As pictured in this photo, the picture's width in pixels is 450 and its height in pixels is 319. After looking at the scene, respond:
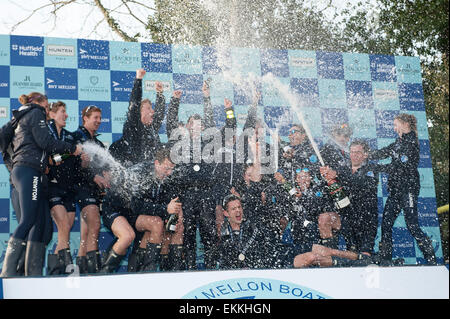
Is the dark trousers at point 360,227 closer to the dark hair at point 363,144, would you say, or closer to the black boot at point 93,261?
the dark hair at point 363,144

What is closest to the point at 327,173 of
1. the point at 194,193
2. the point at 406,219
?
the point at 406,219

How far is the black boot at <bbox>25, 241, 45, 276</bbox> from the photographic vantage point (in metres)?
5.27

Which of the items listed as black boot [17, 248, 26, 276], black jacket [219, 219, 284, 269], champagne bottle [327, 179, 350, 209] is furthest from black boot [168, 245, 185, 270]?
champagne bottle [327, 179, 350, 209]

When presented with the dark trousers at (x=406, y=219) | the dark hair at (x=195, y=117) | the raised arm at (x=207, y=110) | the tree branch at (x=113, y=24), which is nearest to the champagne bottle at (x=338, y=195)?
the dark trousers at (x=406, y=219)

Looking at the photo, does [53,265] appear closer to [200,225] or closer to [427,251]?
[200,225]

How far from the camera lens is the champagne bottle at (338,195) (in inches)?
251

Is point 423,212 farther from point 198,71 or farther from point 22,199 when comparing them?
point 22,199

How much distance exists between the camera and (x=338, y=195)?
6.39 metres

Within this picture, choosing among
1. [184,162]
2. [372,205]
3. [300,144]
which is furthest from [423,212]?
[184,162]

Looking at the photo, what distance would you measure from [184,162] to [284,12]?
4291mm

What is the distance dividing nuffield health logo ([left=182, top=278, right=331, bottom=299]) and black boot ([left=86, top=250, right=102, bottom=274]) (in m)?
1.69

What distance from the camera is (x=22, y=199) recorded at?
5305 millimetres

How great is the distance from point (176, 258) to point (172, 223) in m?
0.37

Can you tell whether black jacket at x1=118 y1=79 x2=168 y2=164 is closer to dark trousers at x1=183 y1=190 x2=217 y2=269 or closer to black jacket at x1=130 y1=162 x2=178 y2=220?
black jacket at x1=130 y1=162 x2=178 y2=220
